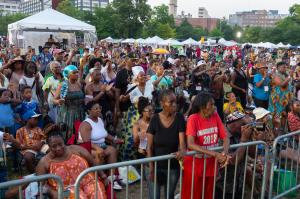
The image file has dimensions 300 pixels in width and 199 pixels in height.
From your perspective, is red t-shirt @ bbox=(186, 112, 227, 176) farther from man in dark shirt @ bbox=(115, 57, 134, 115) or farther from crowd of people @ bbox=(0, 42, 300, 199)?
man in dark shirt @ bbox=(115, 57, 134, 115)

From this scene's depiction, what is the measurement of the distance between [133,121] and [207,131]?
2.51m

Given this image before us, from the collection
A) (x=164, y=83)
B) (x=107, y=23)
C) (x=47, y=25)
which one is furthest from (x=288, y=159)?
(x=107, y=23)

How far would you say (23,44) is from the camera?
21.5 meters

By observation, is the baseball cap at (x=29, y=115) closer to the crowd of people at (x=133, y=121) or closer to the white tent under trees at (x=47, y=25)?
the crowd of people at (x=133, y=121)

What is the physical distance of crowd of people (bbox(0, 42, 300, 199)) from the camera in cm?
387

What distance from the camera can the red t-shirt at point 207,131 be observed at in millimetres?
3783

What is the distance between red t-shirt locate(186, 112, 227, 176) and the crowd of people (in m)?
0.01

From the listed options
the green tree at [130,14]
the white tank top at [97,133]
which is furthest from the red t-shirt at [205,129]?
the green tree at [130,14]

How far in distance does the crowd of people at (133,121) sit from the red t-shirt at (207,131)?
0.01 meters

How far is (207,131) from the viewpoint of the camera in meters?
3.83

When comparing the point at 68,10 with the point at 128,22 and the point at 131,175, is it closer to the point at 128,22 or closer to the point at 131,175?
the point at 128,22

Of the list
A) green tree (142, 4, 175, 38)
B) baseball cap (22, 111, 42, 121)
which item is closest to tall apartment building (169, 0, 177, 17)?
green tree (142, 4, 175, 38)

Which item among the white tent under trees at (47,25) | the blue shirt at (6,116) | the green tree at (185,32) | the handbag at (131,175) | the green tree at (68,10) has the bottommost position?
the handbag at (131,175)

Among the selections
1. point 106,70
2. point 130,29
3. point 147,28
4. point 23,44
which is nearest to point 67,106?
point 106,70
